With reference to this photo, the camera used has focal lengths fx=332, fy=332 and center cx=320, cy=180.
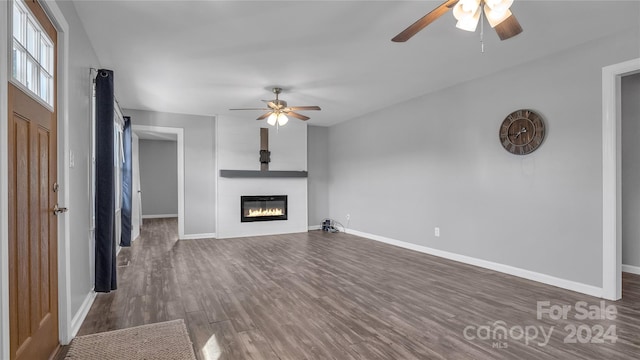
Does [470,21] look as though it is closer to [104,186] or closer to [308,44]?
[308,44]

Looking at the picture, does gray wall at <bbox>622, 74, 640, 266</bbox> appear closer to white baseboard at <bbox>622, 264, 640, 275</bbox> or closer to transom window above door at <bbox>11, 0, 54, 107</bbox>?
white baseboard at <bbox>622, 264, 640, 275</bbox>

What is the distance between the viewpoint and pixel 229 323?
8.77ft

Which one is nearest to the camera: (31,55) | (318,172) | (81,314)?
(31,55)

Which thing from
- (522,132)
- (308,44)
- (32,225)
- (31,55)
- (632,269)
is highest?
(308,44)

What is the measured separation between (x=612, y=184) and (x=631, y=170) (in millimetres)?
1725

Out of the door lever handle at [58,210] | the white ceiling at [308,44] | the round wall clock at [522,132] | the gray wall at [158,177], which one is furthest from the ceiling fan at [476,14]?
the gray wall at [158,177]

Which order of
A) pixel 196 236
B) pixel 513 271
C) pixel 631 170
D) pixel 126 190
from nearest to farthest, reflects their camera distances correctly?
1. pixel 513 271
2. pixel 631 170
3. pixel 126 190
4. pixel 196 236

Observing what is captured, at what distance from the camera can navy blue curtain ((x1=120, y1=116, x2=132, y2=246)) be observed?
226 inches

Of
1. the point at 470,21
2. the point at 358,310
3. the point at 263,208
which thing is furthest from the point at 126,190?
the point at 470,21

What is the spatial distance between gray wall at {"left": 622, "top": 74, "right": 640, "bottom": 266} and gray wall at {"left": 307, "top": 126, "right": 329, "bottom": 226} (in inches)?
212

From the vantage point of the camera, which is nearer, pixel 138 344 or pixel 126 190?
pixel 138 344

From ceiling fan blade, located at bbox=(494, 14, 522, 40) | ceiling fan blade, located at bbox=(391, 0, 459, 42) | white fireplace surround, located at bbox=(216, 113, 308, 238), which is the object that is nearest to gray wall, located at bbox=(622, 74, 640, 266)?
ceiling fan blade, located at bbox=(494, 14, 522, 40)

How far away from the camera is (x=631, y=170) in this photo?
4.36m

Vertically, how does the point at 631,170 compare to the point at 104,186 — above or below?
above
